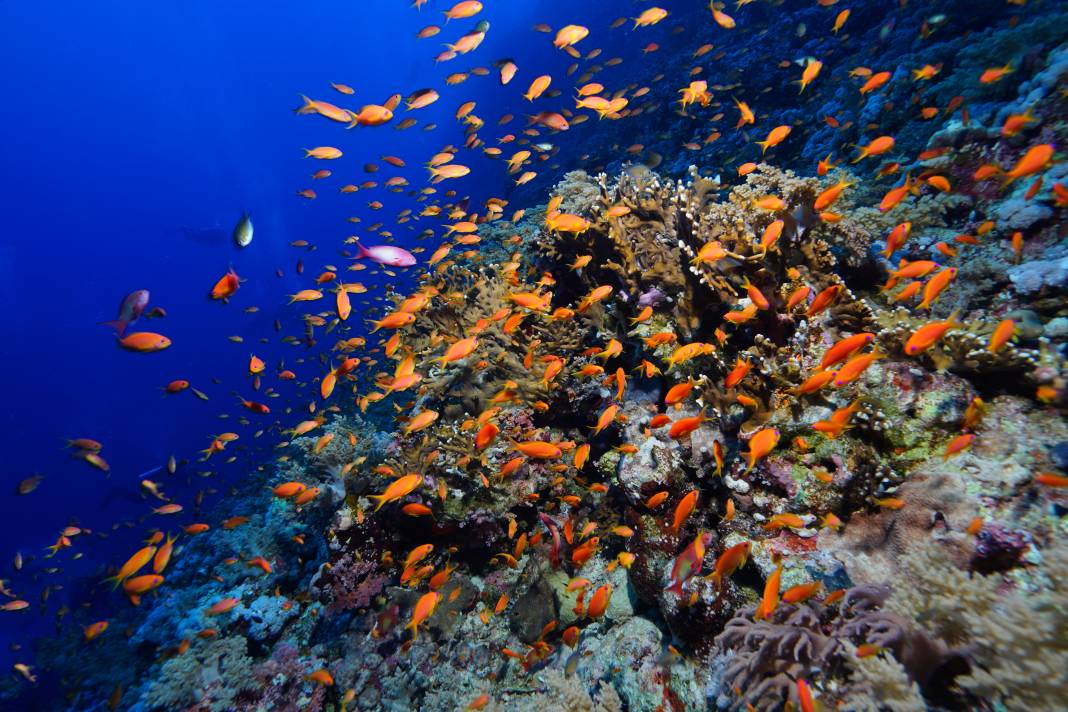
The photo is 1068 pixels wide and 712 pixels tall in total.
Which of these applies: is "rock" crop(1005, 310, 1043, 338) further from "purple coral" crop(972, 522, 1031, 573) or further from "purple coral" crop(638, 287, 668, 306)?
"purple coral" crop(638, 287, 668, 306)

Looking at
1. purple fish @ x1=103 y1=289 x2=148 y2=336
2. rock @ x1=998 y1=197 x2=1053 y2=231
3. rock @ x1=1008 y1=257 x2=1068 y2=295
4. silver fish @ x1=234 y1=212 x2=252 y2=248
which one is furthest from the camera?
silver fish @ x1=234 y1=212 x2=252 y2=248

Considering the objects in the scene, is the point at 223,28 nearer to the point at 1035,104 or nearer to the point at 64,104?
the point at 64,104

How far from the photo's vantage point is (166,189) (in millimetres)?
95438

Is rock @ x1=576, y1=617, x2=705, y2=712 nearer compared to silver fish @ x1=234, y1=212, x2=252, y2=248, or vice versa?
rock @ x1=576, y1=617, x2=705, y2=712

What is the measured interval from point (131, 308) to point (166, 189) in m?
124

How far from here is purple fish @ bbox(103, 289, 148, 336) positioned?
468 cm

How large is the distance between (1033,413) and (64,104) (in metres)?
135

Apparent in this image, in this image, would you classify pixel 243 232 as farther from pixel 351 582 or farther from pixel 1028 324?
pixel 1028 324

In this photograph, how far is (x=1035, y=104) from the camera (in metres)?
5.16

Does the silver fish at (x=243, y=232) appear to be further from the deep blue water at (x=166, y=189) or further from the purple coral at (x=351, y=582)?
the deep blue water at (x=166, y=189)

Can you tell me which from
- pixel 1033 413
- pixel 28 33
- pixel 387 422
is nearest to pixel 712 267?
pixel 1033 413

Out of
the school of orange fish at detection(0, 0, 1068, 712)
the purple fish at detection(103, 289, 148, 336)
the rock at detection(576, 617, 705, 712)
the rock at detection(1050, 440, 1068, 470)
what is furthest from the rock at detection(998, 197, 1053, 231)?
the purple fish at detection(103, 289, 148, 336)

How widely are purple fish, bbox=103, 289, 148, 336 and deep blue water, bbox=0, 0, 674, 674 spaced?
20145 mm

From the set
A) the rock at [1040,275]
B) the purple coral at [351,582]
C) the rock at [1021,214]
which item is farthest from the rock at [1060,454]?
the purple coral at [351,582]
